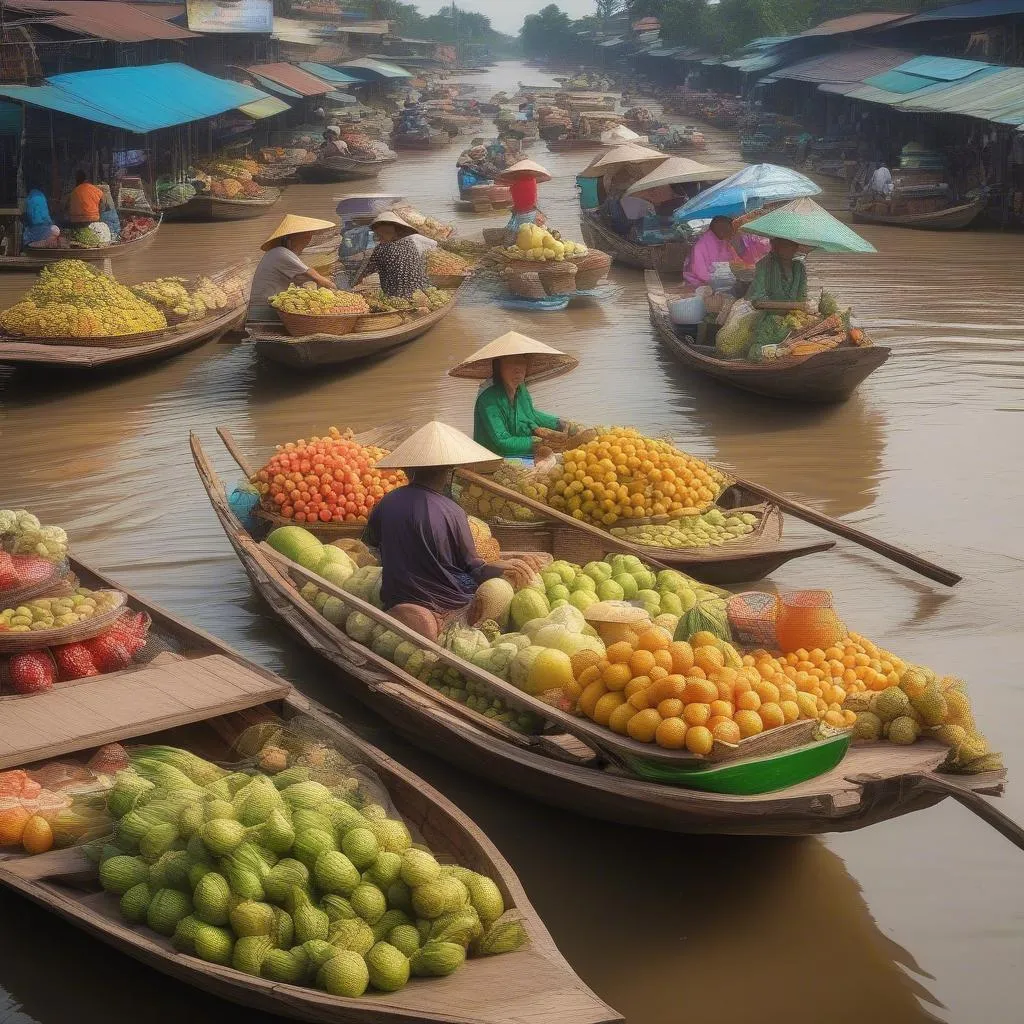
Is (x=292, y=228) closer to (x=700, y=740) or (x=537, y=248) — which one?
(x=537, y=248)

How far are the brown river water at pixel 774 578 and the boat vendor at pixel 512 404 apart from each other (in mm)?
1027

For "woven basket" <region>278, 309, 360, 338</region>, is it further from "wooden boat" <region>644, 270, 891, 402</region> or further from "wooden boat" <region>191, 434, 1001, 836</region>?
"wooden boat" <region>191, 434, 1001, 836</region>

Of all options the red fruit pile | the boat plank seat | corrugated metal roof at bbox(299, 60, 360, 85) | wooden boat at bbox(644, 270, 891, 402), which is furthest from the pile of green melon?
corrugated metal roof at bbox(299, 60, 360, 85)

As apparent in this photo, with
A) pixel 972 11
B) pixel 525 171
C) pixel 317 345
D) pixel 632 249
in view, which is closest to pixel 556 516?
pixel 317 345

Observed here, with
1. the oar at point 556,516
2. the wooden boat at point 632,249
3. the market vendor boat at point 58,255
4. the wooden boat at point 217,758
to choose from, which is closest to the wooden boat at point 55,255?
the market vendor boat at point 58,255

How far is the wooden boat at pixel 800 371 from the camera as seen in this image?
938 cm

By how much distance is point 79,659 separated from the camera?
202 inches

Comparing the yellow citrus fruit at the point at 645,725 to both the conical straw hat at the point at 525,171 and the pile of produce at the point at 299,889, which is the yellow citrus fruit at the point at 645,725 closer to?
the pile of produce at the point at 299,889

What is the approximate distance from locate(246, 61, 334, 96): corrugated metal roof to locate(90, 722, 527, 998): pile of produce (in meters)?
29.0

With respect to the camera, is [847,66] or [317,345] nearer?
[317,345]

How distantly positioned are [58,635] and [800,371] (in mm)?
6235

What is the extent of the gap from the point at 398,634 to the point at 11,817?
160cm

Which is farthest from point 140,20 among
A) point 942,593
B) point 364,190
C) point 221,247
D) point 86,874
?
point 86,874

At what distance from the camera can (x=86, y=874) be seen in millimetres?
3859
